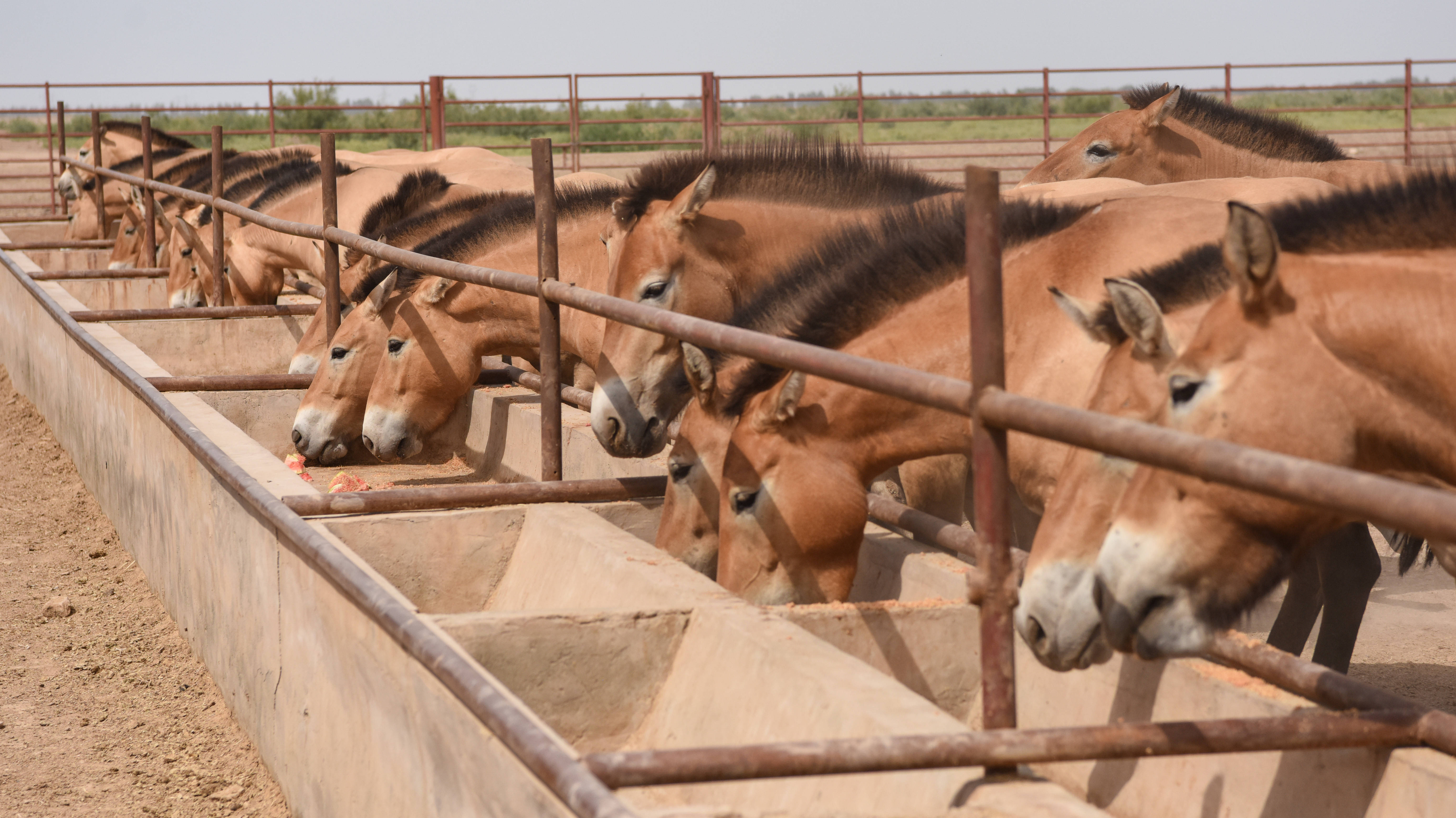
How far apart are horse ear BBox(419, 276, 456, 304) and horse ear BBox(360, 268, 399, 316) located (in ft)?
0.84

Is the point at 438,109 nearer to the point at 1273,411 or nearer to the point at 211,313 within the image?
the point at 211,313

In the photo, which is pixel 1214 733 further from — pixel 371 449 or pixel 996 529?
pixel 371 449

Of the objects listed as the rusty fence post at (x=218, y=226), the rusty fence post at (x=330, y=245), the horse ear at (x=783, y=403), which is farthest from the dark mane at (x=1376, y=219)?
the rusty fence post at (x=218, y=226)

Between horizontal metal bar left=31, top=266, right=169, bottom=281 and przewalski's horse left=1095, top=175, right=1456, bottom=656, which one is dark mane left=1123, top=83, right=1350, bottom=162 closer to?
przewalski's horse left=1095, top=175, right=1456, bottom=656

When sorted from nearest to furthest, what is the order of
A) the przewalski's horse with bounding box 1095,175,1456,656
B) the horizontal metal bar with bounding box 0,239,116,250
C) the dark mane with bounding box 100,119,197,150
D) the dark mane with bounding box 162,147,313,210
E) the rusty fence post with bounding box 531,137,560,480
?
1. the przewalski's horse with bounding box 1095,175,1456,656
2. the rusty fence post with bounding box 531,137,560,480
3. the dark mane with bounding box 162,147,313,210
4. the horizontal metal bar with bounding box 0,239,116,250
5. the dark mane with bounding box 100,119,197,150

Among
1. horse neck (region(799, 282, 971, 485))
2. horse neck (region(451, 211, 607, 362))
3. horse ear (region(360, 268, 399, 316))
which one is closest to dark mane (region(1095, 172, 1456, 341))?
horse neck (region(799, 282, 971, 485))

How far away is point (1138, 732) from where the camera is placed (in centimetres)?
204

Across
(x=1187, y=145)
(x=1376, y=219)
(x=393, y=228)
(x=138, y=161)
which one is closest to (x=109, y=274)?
(x=138, y=161)

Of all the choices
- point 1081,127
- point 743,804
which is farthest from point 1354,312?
point 1081,127

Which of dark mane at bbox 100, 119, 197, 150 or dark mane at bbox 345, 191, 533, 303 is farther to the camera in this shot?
dark mane at bbox 100, 119, 197, 150

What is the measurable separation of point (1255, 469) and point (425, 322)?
513cm

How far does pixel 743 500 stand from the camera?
12.1ft

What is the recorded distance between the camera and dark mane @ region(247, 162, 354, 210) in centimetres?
1000

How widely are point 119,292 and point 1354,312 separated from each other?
1135 cm
